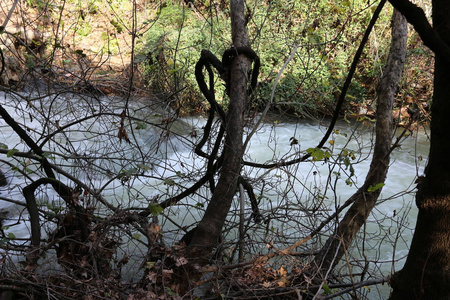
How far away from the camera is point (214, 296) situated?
274 cm

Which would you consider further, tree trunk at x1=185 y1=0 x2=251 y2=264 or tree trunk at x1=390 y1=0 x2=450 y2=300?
tree trunk at x1=185 y1=0 x2=251 y2=264

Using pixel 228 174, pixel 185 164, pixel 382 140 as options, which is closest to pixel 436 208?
pixel 228 174

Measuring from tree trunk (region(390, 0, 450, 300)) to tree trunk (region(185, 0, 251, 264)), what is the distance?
1.27m

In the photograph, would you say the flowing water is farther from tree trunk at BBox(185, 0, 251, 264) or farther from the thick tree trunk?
tree trunk at BBox(185, 0, 251, 264)

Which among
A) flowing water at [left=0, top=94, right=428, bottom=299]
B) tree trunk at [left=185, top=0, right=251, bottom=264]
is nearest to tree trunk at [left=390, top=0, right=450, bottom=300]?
tree trunk at [left=185, top=0, right=251, bottom=264]

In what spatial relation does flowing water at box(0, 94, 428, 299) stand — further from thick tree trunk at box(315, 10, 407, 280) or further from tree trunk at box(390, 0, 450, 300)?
tree trunk at box(390, 0, 450, 300)

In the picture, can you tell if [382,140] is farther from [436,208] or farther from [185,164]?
[185,164]

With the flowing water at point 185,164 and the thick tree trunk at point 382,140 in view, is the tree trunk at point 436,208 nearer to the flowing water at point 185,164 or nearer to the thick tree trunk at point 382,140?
the thick tree trunk at point 382,140

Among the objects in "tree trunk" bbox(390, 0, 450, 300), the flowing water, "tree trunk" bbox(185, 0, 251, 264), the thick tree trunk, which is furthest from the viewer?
the flowing water

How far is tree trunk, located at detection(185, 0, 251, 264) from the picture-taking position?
2818mm

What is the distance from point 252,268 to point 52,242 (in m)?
1.39

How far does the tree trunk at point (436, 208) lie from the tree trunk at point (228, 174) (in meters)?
1.27

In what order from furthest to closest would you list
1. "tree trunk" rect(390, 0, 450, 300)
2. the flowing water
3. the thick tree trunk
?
1. the flowing water
2. the thick tree trunk
3. "tree trunk" rect(390, 0, 450, 300)

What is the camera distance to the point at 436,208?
1.77 m
